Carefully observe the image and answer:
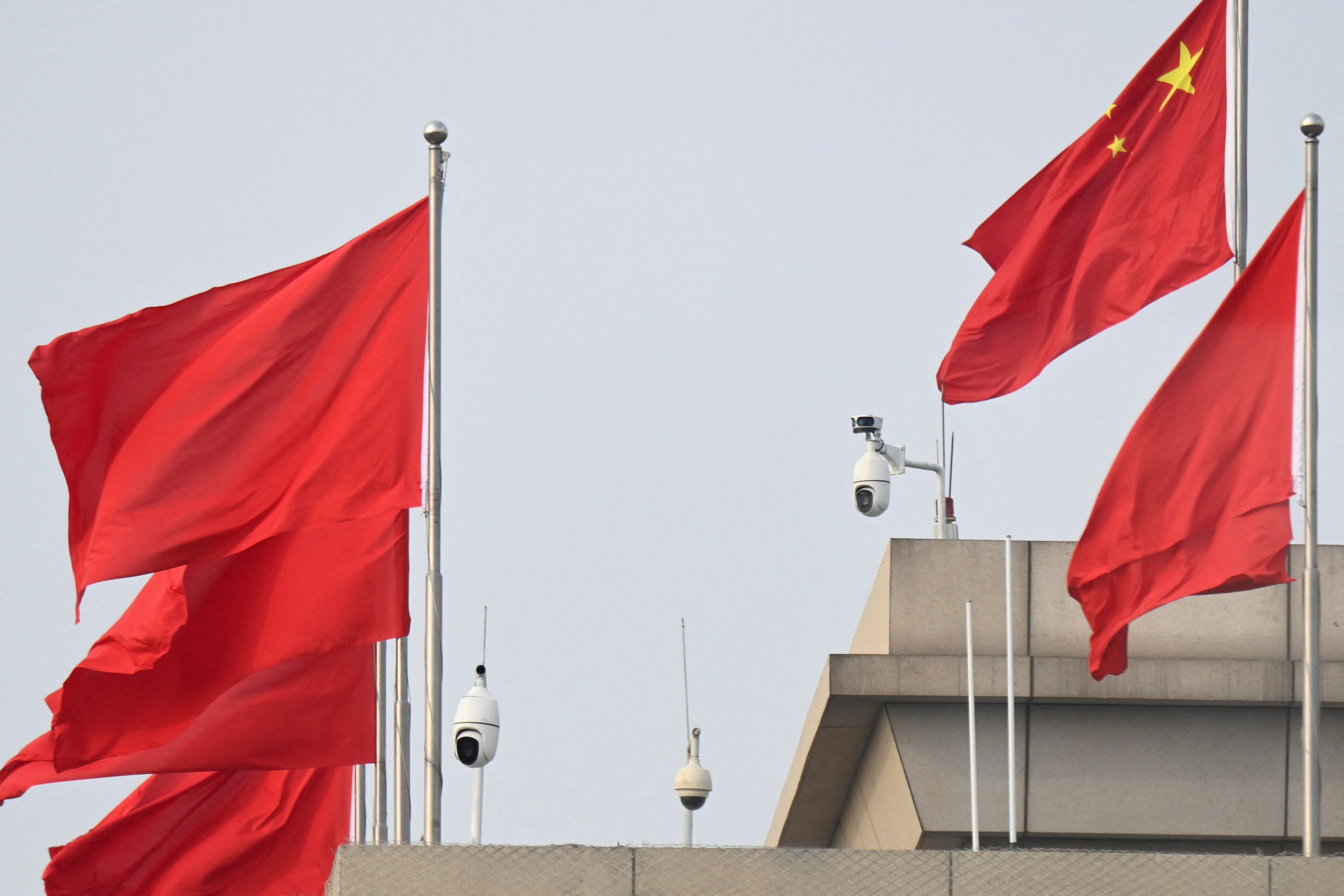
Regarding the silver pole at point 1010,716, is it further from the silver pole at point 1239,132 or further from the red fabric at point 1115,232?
the silver pole at point 1239,132

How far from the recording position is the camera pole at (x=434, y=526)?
1619 centimetres

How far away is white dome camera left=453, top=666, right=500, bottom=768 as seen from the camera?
20.5 metres

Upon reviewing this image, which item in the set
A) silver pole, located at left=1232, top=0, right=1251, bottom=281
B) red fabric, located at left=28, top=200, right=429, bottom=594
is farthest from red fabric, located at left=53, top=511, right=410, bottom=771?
silver pole, located at left=1232, top=0, right=1251, bottom=281

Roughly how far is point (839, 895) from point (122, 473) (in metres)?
6.08

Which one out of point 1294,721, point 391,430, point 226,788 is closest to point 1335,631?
point 1294,721

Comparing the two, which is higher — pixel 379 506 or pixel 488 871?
pixel 379 506

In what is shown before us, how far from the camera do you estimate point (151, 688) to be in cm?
1666

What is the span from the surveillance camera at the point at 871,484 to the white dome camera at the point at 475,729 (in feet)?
15.0

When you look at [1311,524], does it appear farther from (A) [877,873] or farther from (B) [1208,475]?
(A) [877,873]

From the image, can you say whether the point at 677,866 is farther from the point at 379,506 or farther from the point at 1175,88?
the point at 1175,88

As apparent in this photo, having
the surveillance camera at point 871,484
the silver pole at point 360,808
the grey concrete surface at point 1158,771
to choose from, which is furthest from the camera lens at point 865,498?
the silver pole at point 360,808

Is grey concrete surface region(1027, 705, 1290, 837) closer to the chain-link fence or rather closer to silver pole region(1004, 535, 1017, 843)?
silver pole region(1004, 535, 1017, 843)

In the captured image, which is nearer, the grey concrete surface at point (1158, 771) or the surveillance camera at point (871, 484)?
the grey concrete surface at point (1158, 771)

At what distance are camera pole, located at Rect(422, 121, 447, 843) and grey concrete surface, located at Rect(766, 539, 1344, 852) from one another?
5.09m
